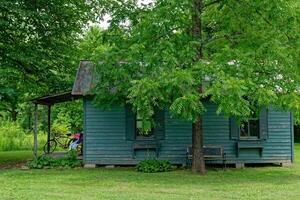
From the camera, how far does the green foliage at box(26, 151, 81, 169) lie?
18547 millimetres

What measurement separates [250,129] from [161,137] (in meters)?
3.27

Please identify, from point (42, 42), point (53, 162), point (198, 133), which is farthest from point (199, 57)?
point (42, 42)

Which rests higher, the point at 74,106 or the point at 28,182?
the point at 74,106

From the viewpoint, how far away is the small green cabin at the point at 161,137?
19.0 meters

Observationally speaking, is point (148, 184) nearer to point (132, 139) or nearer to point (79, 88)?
point (132, 139)

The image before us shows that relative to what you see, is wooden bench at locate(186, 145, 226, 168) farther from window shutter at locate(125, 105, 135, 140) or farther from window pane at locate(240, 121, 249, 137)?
window shutter at locate(125, 105, 135, 140)

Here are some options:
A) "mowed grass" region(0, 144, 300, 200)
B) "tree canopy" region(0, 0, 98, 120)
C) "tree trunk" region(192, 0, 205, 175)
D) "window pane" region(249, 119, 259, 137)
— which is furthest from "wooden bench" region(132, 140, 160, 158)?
"tree canopy" region(0, 0, 98, 120)

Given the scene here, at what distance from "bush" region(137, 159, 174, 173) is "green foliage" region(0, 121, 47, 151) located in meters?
15.1

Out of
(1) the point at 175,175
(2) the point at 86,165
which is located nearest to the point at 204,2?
(1) the point at 175,175

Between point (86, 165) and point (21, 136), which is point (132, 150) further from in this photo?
point (21, 136)

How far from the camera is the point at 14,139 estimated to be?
3250cm

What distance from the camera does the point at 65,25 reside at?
78.8ft

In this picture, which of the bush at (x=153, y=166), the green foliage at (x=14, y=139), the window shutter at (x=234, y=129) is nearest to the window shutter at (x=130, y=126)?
the bush at (x=153, y=166)

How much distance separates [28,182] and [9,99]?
23.3 feet
